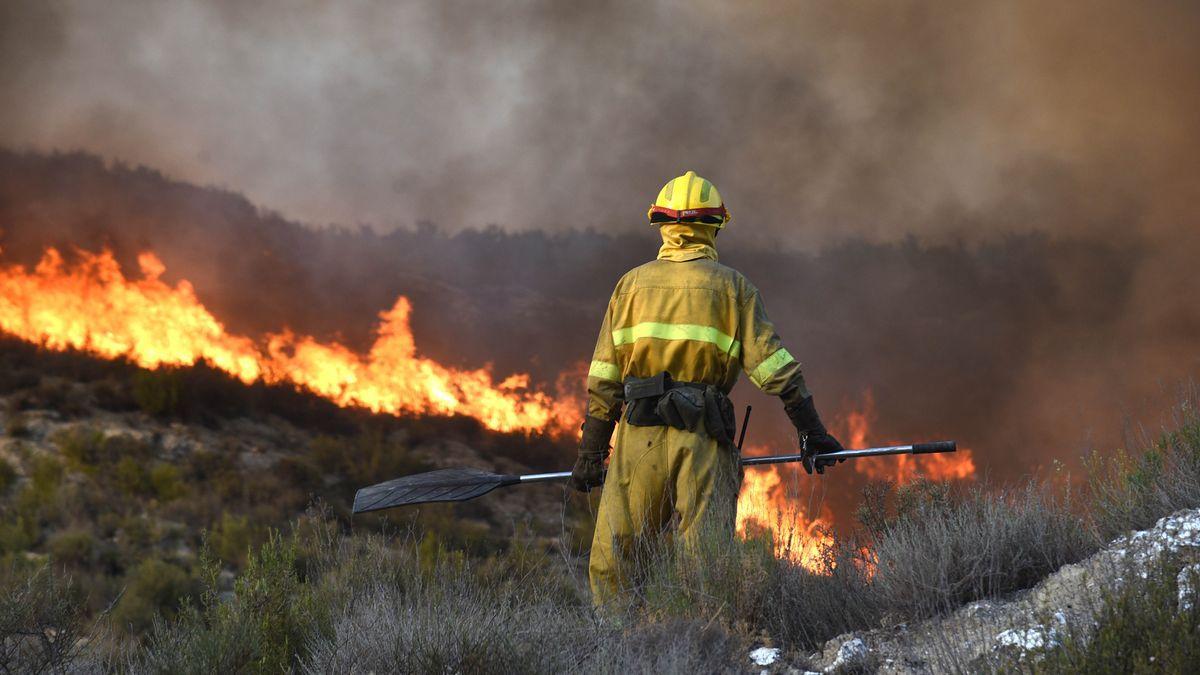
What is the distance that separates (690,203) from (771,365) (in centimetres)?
111

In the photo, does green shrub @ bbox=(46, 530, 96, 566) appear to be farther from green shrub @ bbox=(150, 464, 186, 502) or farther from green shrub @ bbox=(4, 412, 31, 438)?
green shrub @ bbox=(4, 412, 31, 438)

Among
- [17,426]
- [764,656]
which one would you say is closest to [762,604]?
[764,656]

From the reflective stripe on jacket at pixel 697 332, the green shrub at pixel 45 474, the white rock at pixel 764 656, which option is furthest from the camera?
the green shrub at pixel 45 474

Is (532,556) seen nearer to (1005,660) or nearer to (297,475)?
(1005,660)

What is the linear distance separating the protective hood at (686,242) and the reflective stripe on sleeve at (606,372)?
0.73 meters

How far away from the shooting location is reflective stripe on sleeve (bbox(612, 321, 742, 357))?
5.88 meters

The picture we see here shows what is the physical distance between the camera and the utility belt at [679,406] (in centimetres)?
573

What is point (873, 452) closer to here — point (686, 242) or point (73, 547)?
point (686, 242)

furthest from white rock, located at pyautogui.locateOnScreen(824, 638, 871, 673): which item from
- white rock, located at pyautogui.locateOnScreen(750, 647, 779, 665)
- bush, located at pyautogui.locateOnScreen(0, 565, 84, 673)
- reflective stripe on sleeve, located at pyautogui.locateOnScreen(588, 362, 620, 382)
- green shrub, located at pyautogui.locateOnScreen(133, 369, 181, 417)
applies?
green shrub, located at pyautogui.locateOnScreen(133, 369, 181, 417)

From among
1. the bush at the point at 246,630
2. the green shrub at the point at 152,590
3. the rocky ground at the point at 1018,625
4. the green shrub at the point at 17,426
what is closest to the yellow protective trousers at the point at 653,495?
the rocky ground at the point at 1018,625

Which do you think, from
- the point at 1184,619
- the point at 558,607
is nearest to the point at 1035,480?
the point at 1184,619

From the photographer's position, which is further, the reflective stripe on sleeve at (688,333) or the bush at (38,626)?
the reflective stripe on sleeve at (688,333)

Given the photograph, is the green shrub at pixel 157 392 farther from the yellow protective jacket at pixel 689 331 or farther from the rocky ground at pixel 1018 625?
the rocky ground at pixel 1018 625

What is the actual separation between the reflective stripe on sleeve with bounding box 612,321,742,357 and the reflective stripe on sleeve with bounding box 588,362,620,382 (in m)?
0.26
